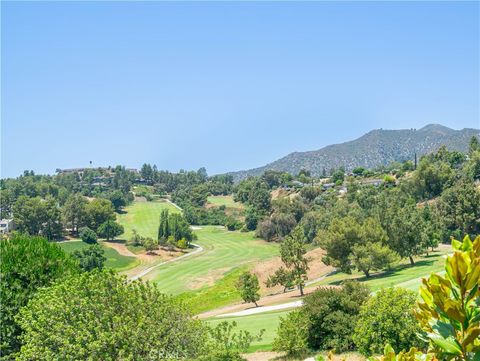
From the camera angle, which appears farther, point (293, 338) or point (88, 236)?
point (88, 236)

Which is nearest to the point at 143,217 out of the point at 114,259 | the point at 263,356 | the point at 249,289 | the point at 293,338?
the point at 114,259

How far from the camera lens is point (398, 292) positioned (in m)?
18.4

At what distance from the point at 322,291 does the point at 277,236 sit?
84891 millimetres

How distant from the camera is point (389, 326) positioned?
17.4 m

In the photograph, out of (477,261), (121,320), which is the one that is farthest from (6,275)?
(477,261)

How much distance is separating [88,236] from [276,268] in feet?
182

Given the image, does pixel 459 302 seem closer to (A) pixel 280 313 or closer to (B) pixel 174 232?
(A) pixel 280 313

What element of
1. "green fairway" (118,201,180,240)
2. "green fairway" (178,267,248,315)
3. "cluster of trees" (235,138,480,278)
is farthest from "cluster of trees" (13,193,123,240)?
"green fairway" (178,267,248,315)

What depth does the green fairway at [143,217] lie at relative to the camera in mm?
122375

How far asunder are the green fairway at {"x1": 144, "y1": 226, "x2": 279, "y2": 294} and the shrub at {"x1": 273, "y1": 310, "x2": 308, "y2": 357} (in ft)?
147

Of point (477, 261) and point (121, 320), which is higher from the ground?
point (477, 261)

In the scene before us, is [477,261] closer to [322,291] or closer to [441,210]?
[322,291]

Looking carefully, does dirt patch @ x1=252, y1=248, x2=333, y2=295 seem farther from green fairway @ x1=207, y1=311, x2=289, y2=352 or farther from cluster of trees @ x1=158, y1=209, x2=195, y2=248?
cluster of trees @ x1=158, y1=209, x2=195, y2=248

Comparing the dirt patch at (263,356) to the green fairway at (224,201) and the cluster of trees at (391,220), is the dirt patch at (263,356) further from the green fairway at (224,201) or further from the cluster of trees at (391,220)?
the green fairway at (224,201)
